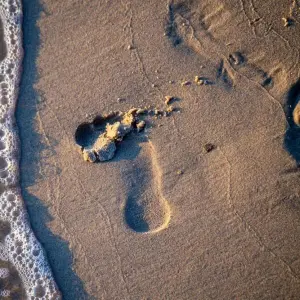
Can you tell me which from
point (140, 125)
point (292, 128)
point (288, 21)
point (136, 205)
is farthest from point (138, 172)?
point (288, 21)

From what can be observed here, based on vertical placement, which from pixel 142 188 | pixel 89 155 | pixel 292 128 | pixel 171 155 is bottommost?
pixel 292 128

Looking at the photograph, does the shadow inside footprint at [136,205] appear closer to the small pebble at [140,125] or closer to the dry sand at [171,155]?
the dry sand at [171,155]

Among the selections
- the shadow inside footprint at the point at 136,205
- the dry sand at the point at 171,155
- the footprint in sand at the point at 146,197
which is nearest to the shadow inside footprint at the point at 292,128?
the dry sand at the point at 171,155

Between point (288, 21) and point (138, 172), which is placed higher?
point (288, 21)

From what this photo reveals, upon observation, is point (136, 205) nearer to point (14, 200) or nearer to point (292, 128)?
point (14, 200)

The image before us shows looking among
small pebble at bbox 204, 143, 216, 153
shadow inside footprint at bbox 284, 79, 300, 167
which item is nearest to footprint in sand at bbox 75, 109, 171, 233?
small pebble at bbox 204, 143, 216, 153

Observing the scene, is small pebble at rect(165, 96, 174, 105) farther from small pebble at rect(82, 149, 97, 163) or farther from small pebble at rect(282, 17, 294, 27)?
small pebble at rect(282, 17, 294, 27)
